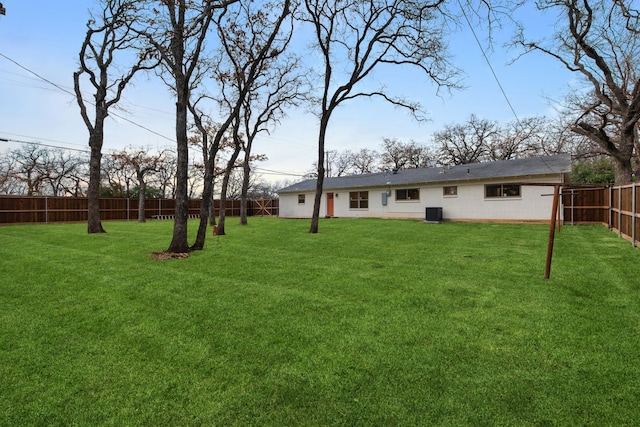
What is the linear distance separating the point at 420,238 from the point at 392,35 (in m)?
8.31

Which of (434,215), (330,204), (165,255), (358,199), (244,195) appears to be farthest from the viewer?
(330,204)

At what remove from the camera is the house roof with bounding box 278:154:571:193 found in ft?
49.4

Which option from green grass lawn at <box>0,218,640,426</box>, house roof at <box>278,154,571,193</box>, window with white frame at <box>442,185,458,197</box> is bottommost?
green grass lawn at <box>0,218,640,426</box>

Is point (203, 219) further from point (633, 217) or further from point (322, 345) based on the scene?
point (633, 217)

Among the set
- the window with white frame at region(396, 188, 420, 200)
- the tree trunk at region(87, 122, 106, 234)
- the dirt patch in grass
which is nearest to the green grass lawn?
the dirt patch in grass

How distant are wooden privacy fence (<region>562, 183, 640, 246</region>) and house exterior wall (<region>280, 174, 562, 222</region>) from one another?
937mm

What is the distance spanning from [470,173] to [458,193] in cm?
132

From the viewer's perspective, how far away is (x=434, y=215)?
16.9m

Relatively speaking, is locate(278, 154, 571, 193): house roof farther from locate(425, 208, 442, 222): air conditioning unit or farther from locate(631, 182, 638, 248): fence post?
locate(631, 182, 638, 248): fence post

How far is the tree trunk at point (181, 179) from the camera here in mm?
7820

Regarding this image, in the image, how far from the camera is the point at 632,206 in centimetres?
789

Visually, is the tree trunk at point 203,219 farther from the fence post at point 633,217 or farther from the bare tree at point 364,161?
the bare tree at point 364,161

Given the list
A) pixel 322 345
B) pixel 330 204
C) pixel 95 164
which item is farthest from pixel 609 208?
pixel 95 164

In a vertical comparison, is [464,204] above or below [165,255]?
above
